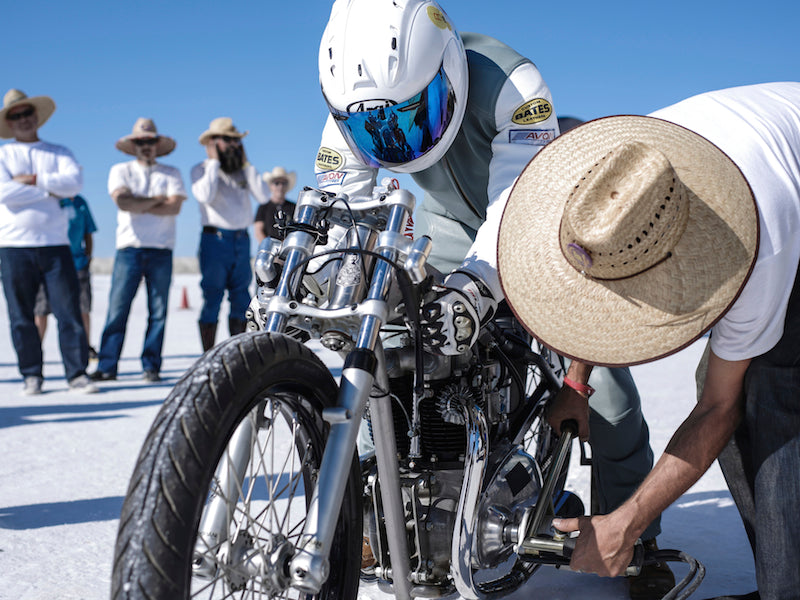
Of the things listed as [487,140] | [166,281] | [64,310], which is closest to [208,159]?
[166,281]

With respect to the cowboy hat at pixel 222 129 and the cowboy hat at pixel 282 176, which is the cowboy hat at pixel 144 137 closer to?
the cowboy hat at pixel 222 129

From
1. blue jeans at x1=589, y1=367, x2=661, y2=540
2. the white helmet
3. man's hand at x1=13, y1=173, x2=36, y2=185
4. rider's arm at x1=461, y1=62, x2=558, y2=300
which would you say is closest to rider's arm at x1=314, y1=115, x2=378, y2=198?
the white helmet

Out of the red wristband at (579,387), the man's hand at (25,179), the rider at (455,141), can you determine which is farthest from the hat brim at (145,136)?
the red wristband at (579,387)

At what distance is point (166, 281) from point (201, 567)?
5.63 metres

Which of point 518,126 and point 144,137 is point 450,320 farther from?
point 144,137

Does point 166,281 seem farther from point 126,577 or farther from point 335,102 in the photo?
point 126,577

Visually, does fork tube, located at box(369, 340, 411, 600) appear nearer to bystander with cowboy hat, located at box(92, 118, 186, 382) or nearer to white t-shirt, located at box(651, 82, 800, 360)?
white t-shirt, located at box(651, 82, 800, 360)

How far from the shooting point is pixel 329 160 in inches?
95.1

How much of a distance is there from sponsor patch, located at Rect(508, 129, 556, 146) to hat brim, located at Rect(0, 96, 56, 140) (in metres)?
4.93

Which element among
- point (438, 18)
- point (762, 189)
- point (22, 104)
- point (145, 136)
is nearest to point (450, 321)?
point (762, 189)

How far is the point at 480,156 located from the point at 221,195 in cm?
494

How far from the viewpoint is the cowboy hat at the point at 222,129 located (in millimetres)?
7168

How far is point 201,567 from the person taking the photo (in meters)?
1.45

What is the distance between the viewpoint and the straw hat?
1.47 metres
